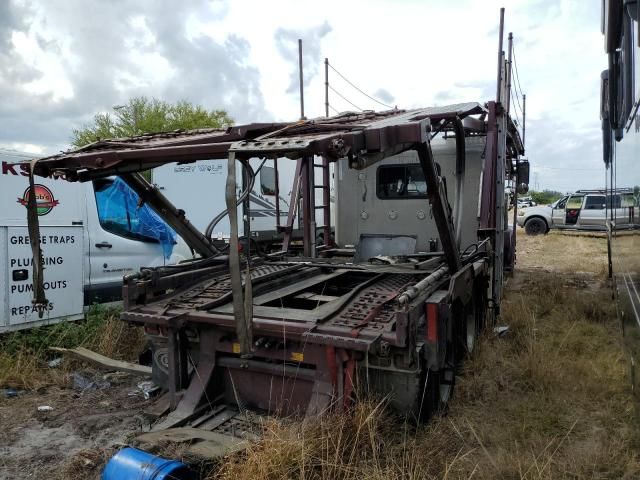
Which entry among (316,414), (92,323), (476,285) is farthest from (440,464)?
(92,323)

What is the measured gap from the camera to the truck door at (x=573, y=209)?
21109 mm

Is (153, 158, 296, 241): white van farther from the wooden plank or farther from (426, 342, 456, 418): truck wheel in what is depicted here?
(426, 342, 456, 418): truck wheel

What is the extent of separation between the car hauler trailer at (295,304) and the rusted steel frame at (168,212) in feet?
0.04

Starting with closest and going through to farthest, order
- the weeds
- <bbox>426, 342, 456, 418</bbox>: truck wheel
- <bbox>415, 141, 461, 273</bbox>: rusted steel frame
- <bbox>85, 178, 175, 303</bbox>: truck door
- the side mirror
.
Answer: the weeds < <bbox>415, 141, 461, 273</bbox>: rusted steel frame < <bbox>426, 342, 456, 418</bbox>: truck wheel < <bbox>85, 178, 175, 303</bbox>: truck door < the side mirror

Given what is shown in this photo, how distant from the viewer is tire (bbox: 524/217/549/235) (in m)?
22.1

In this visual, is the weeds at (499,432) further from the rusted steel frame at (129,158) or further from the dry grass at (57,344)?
the dry grass at (57,344)

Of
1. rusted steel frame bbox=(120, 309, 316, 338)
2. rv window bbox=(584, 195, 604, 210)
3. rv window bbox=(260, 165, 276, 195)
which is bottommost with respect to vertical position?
rusted steel frame bbox=(120, 309, 316, 338)

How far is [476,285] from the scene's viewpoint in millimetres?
5969

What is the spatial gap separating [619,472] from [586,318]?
4.54 meters

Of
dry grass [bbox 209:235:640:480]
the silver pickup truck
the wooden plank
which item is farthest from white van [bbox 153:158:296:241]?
the silver pickup truck

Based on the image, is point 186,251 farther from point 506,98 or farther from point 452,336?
point 506,98

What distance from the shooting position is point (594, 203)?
67.6 feet

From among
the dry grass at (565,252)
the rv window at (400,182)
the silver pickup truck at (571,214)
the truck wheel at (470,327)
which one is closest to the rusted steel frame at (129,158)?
the truck wheel at (470,327)

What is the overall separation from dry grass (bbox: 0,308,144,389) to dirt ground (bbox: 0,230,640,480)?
23 centimetres
